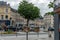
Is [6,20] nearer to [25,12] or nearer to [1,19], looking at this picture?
[1,19]

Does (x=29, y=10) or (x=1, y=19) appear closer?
(x=29, y=10)

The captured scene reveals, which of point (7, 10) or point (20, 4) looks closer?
point (20, 4)

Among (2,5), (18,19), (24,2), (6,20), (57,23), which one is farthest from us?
(18,19)

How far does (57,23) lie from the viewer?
20.1 meters

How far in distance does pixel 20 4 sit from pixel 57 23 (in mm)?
62100

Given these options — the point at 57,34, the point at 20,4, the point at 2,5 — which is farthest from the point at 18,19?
the point at 57,34

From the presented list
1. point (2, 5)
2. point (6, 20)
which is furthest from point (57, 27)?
point (2, 5)

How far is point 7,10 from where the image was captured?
9106 centimetres

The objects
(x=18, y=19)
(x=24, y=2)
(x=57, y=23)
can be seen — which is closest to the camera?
(x=57, y=23)

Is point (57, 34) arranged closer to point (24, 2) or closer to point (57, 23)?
point (57, 23)

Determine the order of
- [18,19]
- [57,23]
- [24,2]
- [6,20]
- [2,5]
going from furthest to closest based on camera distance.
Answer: [18,19]
[2,5]
[6,20]
[24,2]
[57,23]

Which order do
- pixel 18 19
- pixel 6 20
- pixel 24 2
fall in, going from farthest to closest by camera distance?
pixel 18 19
pixel 6 20
pixel 24 2

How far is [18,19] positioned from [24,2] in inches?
1163

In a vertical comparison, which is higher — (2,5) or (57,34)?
(2,5)
